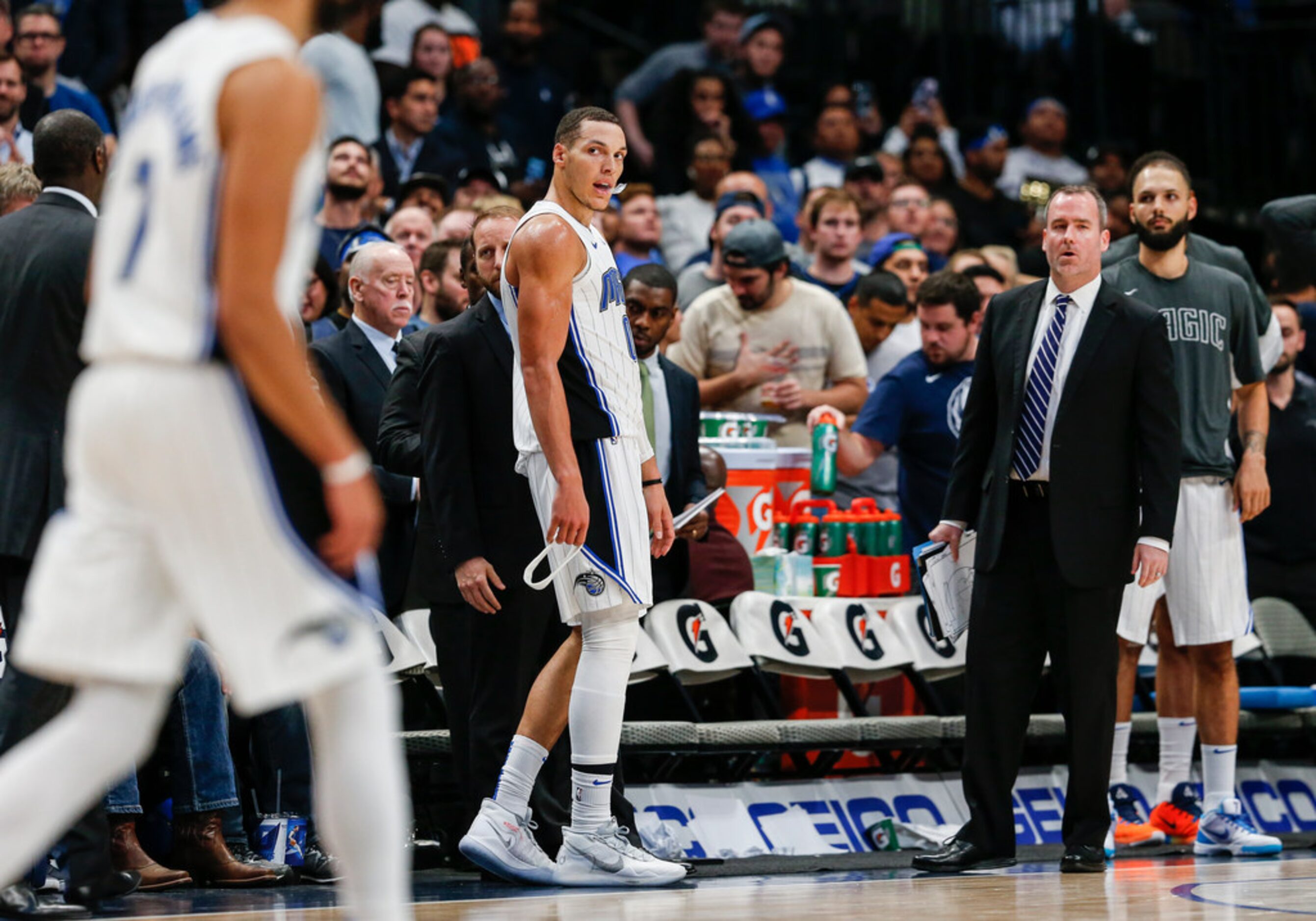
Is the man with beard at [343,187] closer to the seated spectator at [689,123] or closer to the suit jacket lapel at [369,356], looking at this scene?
the suit jacket lapel at [369,356]

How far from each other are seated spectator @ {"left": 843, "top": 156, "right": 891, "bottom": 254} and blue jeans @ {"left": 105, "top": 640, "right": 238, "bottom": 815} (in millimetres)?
6409

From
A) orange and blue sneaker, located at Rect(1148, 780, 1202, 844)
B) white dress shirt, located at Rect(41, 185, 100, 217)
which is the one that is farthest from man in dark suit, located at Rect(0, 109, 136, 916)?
orange and blue sneaker, located at Rect(1148, 780, 1202, 844)

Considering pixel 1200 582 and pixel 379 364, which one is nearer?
pixel 379 364

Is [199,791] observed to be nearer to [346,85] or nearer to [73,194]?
[73,194]

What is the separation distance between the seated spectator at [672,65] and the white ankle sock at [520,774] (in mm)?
7152

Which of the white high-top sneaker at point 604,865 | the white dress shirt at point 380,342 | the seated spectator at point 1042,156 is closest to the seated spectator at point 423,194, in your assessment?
the white dress shirt at point 380,342

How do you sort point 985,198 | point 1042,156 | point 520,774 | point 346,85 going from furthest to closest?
point 1042,156, point 985,198, point 346,85, point 520,774

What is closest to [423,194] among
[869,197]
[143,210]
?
[869,197]

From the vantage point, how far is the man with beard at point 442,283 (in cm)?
789

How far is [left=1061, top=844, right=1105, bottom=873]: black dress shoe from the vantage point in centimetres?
638

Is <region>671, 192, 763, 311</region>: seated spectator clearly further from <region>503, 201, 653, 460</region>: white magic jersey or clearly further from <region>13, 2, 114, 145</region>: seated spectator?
<region>503, 201, 653, 460</region>: white magic jersey

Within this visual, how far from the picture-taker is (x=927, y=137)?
13469 mm

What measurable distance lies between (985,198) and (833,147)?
1182mm

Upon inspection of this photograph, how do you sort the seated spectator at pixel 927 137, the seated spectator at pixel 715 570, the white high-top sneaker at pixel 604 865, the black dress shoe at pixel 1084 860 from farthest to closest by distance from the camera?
1. the seated spectator at pixel 927 137
2. the seated spectator at pixel 715 570
3. the black dress shoe at pixel 1084 860
4. the white high-top sneaker at pixel 604 865
